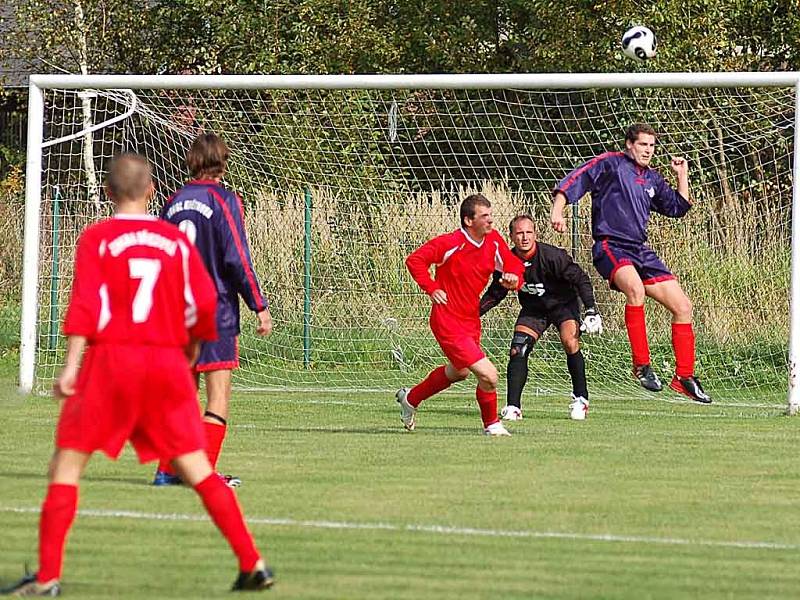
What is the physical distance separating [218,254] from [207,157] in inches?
19.4

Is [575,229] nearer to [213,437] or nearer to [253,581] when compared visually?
[213,437]

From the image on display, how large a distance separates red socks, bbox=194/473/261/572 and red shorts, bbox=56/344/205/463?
0.15m

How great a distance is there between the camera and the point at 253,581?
5.50 metres

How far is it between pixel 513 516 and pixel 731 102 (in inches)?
348

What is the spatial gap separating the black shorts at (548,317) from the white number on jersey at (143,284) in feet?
24.4

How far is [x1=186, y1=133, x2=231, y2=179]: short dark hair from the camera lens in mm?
8320

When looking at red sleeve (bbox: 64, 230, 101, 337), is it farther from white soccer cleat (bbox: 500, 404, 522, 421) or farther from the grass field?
white soccer cleat (bbox: 500, 404, 522, 421)

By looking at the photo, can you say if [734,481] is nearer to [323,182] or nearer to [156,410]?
[156,410]

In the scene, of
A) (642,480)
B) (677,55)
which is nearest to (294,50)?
(677,55)

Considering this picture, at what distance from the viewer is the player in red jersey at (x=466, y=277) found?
10742 millimetres

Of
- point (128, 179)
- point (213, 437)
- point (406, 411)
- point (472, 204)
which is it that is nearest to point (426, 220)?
point (406, 411)

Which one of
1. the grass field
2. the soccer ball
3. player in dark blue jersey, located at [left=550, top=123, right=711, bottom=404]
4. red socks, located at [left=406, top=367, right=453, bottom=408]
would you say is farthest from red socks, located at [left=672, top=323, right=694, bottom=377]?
the soccer ball

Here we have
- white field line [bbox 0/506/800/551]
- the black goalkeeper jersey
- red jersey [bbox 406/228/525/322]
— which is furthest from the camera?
the black goalkeeper jersey

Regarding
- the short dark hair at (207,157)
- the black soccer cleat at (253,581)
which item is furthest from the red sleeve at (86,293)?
the short dark hair at (207,157)
